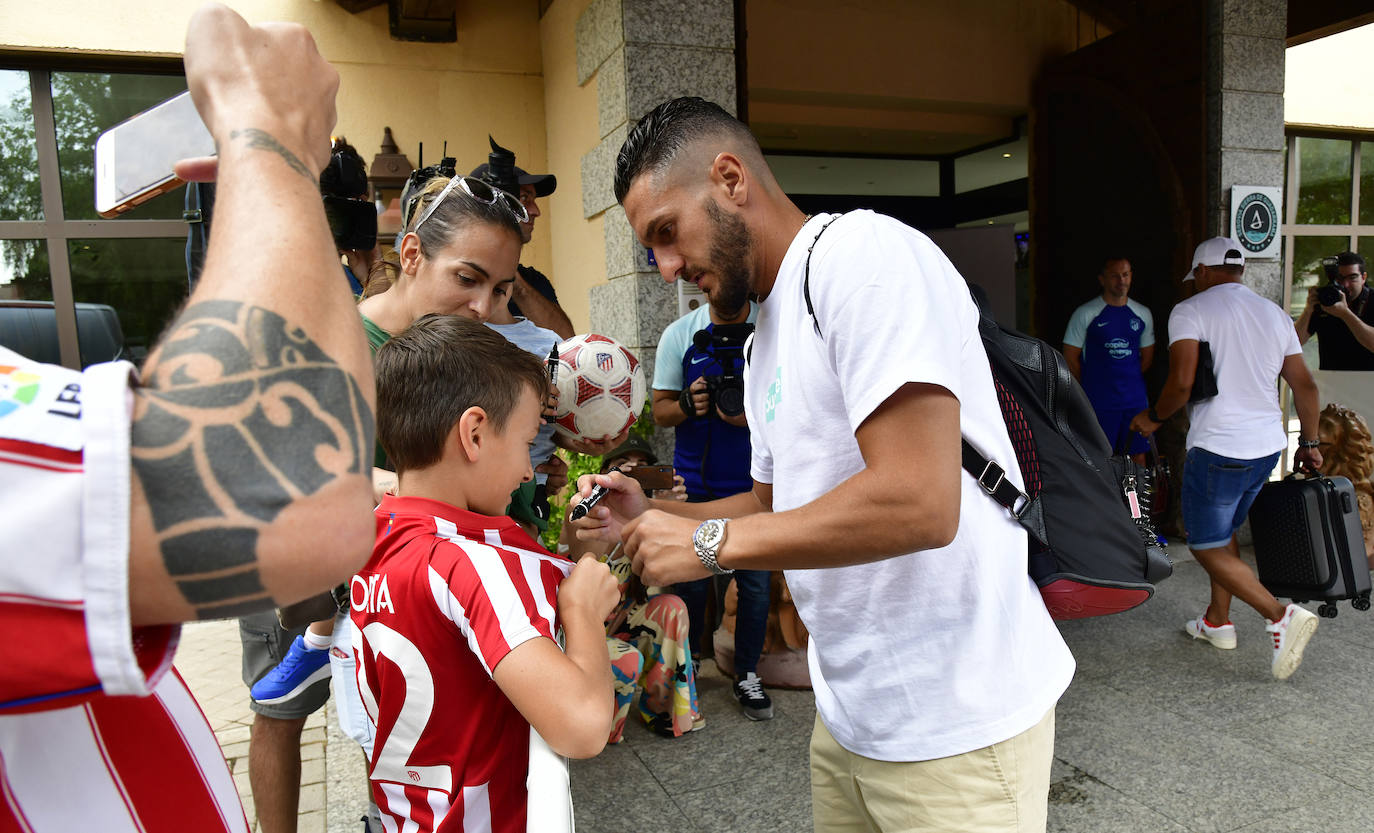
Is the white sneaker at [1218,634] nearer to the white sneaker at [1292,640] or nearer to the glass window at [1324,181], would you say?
the white sneaker at [1292,640]

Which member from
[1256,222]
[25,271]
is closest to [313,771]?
[25,271]

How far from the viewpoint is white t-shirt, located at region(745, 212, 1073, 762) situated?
1375 millimetres

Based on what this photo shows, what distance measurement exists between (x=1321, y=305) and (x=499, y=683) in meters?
7.38

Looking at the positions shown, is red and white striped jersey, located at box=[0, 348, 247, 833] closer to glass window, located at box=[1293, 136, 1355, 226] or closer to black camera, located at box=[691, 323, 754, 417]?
black camera, located at box=[691, 323, 754, 417]

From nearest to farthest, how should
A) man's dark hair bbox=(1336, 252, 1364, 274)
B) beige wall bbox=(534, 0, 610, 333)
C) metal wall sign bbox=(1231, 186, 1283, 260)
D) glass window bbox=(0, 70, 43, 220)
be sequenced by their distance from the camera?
beige wall bbox=(534, 0, 610, 333) < glass window bbox=(0, 70, 43, 220) < metal wall sign bbox=(1231, 186, 1283, 260) < man's dark hair bbox=(1336, 252, 1364, 274)

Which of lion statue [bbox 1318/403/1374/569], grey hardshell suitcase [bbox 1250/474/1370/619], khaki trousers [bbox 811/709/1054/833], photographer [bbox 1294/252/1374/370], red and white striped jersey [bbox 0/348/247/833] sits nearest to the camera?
red and white striped jersey [bbox 0/348/247/833]

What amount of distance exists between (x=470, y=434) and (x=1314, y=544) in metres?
4.65

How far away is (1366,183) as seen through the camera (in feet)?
32.4

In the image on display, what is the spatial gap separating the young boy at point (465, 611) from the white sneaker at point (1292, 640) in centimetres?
416

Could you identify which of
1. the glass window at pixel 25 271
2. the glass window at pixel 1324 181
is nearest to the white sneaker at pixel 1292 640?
the glass window at pixel 1324 181

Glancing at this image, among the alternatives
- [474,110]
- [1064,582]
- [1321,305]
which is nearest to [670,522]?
[1064,582]

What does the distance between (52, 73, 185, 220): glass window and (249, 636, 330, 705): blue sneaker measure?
169 inches

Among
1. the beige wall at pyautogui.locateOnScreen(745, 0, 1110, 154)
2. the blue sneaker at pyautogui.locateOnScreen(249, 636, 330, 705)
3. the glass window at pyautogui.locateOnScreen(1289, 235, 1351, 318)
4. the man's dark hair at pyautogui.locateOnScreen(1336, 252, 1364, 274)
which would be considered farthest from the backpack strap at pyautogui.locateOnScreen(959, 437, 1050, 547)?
the glass window at pyautogui.locateOnScreen(1289, 235, 1351, 318)

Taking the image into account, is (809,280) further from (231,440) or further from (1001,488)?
(231,440)
